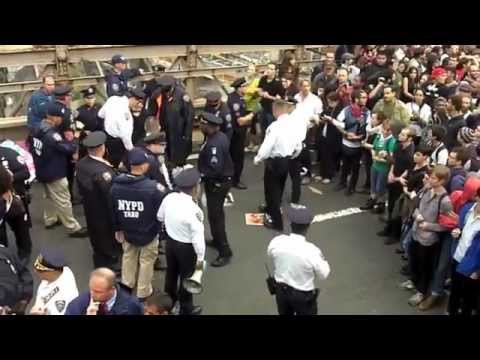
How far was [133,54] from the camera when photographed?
893 cm

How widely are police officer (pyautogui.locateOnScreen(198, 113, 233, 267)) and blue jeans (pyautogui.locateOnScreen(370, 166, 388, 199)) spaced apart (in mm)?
2018

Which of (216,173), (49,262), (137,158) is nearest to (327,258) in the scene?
(216,173)

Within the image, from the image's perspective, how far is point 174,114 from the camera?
712cm

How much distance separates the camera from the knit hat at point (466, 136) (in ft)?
20.0

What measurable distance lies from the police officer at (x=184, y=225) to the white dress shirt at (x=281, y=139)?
5.49 feet

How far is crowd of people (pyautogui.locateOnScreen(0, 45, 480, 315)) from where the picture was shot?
4406mm

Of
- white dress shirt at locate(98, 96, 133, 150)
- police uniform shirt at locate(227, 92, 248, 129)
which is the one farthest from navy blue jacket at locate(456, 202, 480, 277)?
white dress shirt at locate(98, 96, 133, 150)

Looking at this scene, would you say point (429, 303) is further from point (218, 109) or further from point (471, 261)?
point (218, 109)

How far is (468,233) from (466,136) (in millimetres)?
1824

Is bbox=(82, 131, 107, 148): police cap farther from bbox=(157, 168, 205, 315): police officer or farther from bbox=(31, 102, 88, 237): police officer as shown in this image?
bbox=(157, 168, 205, 315): police officer

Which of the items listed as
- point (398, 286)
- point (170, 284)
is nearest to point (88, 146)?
point (170, 284)

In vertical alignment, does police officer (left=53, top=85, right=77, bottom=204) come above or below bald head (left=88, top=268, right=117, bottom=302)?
above

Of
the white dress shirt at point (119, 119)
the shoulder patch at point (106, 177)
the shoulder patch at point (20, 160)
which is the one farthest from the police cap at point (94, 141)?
the white dress shirt at point (119, 119)
